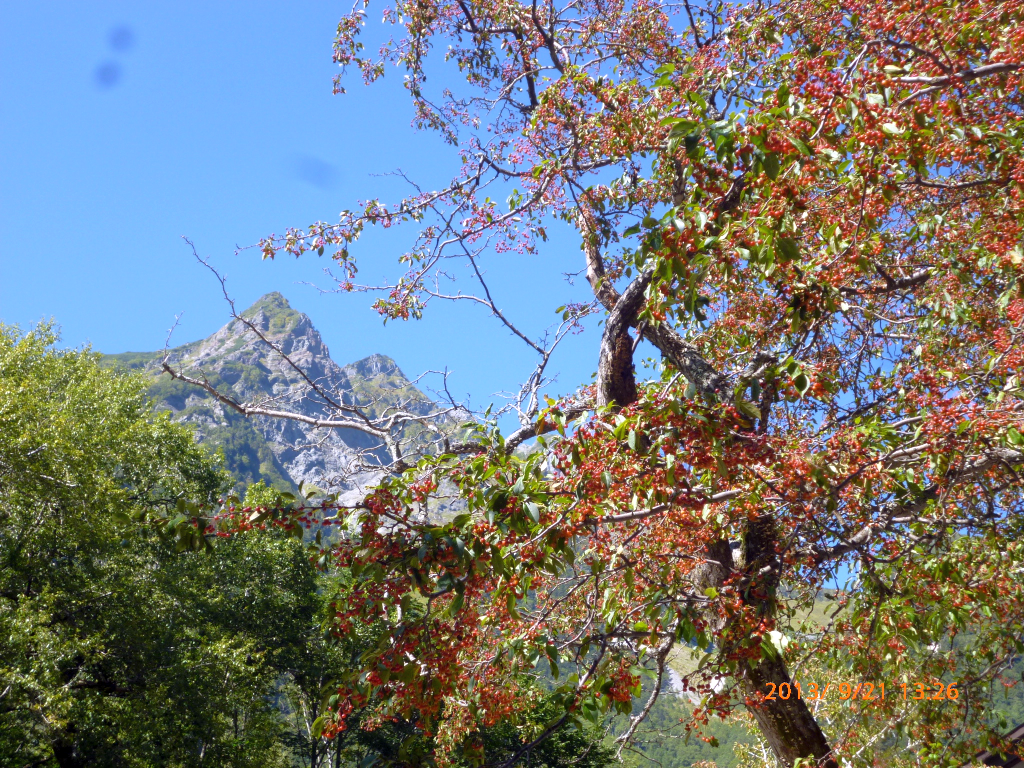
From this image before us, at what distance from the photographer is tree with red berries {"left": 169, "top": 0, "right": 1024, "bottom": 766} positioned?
2320 mm

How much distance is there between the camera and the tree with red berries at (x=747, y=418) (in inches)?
91.4

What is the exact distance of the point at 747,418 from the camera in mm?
2611

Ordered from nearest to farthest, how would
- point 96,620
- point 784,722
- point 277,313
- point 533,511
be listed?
point 533,511 < point 784,722 < point 96,620 < point 277,313

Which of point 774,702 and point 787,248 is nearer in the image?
point 787,248

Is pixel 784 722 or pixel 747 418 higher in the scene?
pixel 747 418

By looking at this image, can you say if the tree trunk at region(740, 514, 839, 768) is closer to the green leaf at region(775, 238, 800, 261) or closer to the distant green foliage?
the green leaf at region(775, 238, 800, 261)

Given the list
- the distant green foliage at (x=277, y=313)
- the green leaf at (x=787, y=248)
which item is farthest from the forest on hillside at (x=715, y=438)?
the distant green foliage at (x=277, y=313)

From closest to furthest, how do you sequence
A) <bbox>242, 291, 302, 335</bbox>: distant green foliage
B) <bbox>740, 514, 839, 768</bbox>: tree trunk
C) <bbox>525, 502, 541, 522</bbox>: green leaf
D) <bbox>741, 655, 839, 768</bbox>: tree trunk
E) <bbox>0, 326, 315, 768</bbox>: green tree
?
1. <bbox>525, 502, 541, 522</bbox>: green leaf
2. <bbox>740, 514, 839, 768</bbox>: tree trunk
3. <bbox>741, 655, 839, 768</bbox>: tree trunk
4. <bbox>0, 326, 315, 768</bbox>: green tree
5. <bbox>242, 291, 302, 335</bbox>: distant green foliage

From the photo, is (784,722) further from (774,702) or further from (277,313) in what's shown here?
(277,313)

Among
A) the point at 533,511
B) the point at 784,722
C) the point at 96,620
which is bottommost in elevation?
the point at 784,722

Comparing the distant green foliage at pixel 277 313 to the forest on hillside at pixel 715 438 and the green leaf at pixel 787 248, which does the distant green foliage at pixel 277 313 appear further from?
the green leaf at pixel 787 248

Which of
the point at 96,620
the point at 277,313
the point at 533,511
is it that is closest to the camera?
the point at 533,511
